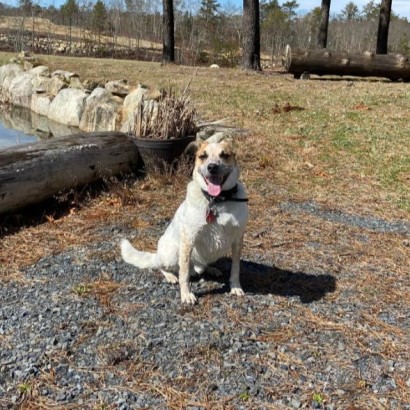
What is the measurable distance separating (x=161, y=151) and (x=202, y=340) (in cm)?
352

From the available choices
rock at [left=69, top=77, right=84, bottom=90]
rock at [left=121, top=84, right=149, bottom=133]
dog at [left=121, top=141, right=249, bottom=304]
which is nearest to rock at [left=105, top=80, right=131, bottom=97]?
rock at [left=69, top=77, right=84, bottom=90]

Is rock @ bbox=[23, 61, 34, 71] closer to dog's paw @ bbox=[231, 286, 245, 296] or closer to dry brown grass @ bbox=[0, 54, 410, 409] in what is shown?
dry brown grass @ bbox=[0, 54, 410, 409]

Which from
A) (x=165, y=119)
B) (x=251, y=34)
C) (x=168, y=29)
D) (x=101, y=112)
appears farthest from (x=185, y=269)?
(x=168, y=29)

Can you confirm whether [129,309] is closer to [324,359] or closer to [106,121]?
[324,359]

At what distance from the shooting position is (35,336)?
9.97 feet

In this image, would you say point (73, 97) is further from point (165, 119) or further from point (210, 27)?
point (210, 27)

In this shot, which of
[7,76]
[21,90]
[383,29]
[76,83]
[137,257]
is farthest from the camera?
[383,29]

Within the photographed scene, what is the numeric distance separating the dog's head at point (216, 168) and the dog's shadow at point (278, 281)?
876mm

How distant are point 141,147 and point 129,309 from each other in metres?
3.26

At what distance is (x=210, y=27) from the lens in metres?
33.0

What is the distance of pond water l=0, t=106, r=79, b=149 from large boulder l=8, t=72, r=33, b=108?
30cm

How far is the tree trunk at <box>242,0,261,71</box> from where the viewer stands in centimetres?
1474

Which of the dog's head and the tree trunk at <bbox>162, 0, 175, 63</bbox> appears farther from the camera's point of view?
the tree trunk at <bbox>162, 0, 175, 63</bbox>

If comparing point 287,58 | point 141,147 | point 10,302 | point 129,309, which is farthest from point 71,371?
point 287,58
